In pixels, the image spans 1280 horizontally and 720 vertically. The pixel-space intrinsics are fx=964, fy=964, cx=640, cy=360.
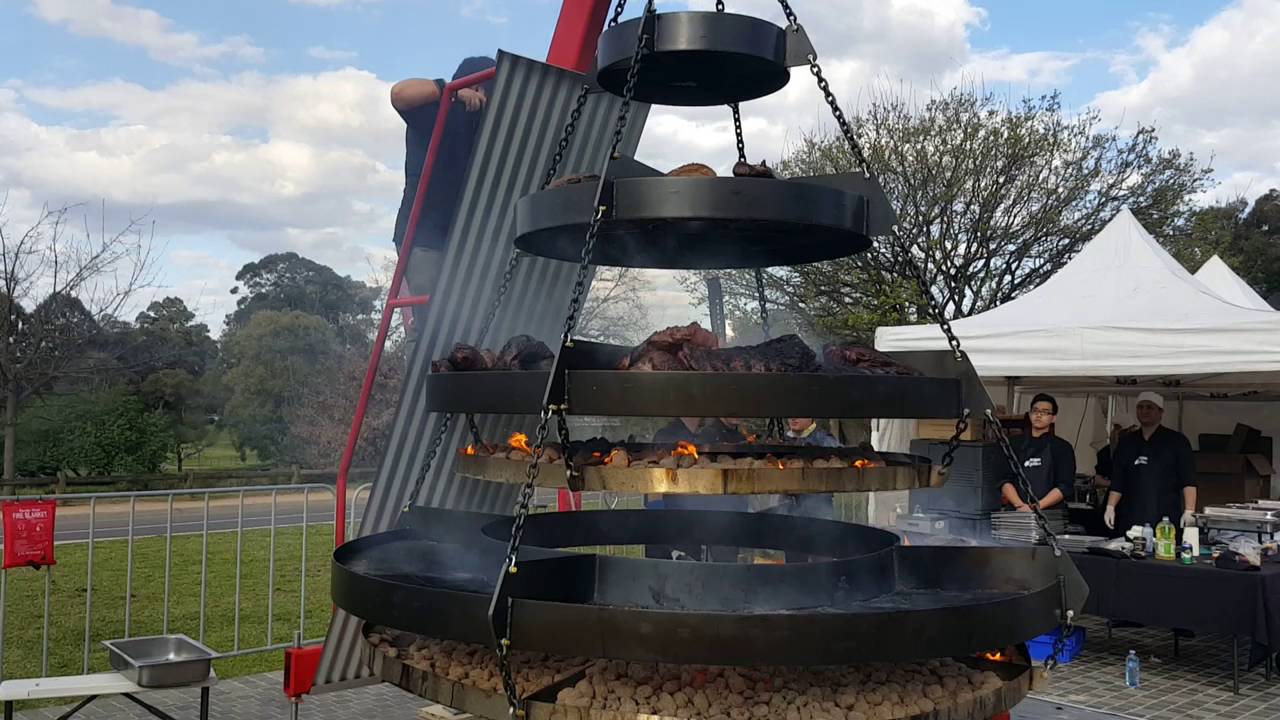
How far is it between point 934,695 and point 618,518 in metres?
2.03

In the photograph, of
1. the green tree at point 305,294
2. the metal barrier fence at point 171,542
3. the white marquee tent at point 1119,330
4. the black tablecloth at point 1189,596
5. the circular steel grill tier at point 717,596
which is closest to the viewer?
→ the circular steel grill tier at point 717,596

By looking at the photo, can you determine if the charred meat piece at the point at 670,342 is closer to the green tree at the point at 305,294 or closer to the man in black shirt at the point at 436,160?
the man in black shirt at the point at 436,160

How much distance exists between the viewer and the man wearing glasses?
8672mm

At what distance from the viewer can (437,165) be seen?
18.9ft

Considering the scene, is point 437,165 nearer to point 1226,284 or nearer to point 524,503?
point 524,503

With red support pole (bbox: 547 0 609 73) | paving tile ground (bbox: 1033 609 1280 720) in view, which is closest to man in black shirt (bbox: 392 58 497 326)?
red support pole (bbox: 547 0 609 73)

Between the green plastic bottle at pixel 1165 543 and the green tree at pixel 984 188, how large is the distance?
16.9 meters

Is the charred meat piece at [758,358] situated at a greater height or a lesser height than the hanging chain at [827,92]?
lesser

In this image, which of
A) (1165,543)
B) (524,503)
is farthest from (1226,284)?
(524,503)

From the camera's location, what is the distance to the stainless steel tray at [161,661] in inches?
186

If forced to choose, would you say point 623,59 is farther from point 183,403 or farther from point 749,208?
point 183,403

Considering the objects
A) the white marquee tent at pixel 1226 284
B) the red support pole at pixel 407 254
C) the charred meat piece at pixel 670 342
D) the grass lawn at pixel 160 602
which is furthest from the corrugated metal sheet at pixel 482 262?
the white marquee tent at pixel 1226 284

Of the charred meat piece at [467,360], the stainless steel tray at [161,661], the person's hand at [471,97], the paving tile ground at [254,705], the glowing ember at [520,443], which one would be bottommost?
the paving tile ground at [254,705]

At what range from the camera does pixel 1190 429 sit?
15742 mm
